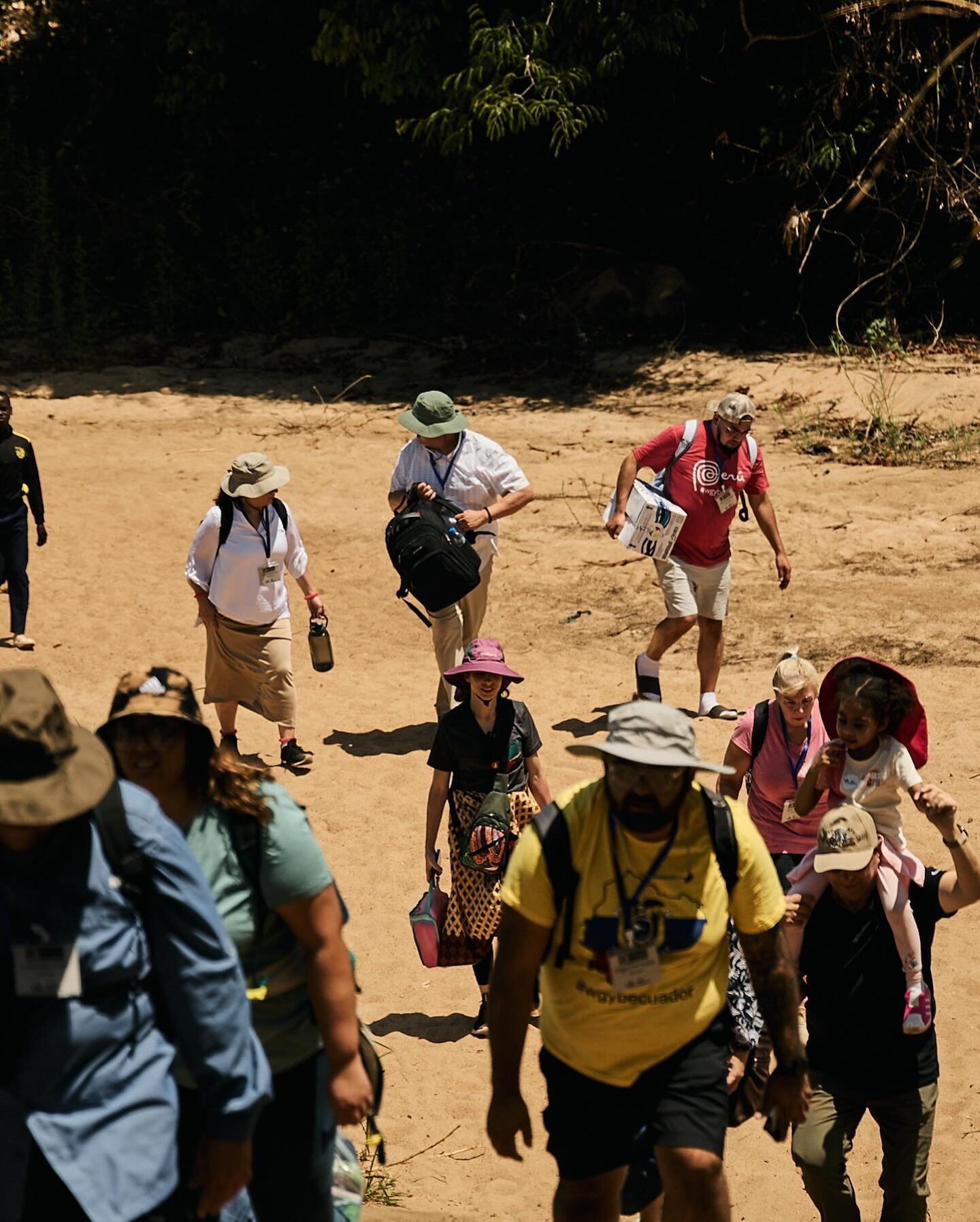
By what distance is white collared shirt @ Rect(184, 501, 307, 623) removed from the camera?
855cm

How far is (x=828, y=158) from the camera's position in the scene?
16.8m

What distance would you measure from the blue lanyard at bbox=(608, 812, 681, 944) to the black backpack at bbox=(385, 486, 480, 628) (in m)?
4.94

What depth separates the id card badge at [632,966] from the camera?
12.4 feet

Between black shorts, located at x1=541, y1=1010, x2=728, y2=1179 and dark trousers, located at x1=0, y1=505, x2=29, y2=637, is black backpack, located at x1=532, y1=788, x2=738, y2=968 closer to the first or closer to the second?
black shorts, located at x1=541, y1=1010, x2=728, y2=1179

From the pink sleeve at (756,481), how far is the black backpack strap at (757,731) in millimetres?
3517

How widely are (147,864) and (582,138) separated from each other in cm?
1762

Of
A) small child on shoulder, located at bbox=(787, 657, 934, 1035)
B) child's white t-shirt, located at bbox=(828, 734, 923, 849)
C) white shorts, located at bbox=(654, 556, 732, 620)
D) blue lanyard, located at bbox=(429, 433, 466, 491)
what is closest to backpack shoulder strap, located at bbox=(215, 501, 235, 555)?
blue lanyard, located at bbox=(429, 433, 466, 491)

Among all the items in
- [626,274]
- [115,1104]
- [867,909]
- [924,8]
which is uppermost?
[924,8]

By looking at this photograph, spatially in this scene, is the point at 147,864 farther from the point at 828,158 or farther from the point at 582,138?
the point at 582,138

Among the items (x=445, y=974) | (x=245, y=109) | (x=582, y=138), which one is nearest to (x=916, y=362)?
(x=582, y=138)

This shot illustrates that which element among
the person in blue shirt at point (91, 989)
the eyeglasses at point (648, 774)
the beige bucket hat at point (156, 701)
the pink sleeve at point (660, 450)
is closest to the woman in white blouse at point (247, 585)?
the pink sleeve at point (660, 450)

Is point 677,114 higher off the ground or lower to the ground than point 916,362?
higher

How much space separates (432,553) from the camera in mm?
8680

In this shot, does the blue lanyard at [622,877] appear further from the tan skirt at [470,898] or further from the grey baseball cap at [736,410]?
the grey baseball cap at [736,410]
